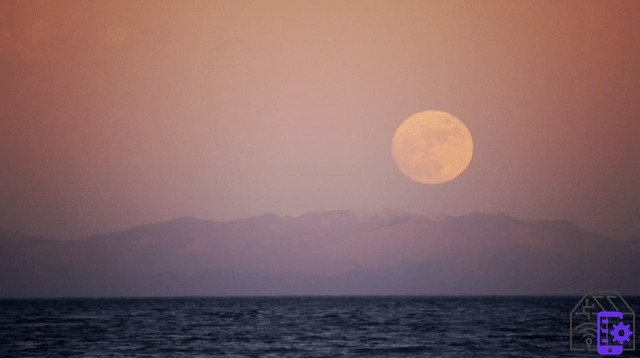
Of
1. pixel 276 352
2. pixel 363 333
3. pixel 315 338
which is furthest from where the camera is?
pixel 363 333

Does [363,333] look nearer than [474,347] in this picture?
No

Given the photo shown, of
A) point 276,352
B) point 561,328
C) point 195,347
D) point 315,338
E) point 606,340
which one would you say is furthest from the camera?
point 561,328

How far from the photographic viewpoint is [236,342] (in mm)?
53094

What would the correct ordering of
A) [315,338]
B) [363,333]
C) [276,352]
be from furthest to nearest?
[363,333] < [315,338] < [276,352]

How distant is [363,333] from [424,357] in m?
18.9

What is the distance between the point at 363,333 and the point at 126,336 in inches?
827

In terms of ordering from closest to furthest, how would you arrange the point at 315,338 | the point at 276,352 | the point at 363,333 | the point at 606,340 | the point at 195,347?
the point at 276,352 < the point at 195,347 < the point at 606,340 < the point at 315,338 < the point at 363,333

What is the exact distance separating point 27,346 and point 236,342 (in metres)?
15.7

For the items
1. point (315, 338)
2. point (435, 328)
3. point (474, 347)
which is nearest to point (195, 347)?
point (315, 338)

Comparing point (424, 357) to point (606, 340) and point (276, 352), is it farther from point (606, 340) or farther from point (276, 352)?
point (606, 340)

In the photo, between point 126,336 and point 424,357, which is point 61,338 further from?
point 424,357

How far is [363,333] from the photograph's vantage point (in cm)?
6103

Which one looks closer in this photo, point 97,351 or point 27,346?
point 97,351

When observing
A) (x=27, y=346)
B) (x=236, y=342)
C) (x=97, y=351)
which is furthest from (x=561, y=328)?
(x=27, y=346)
